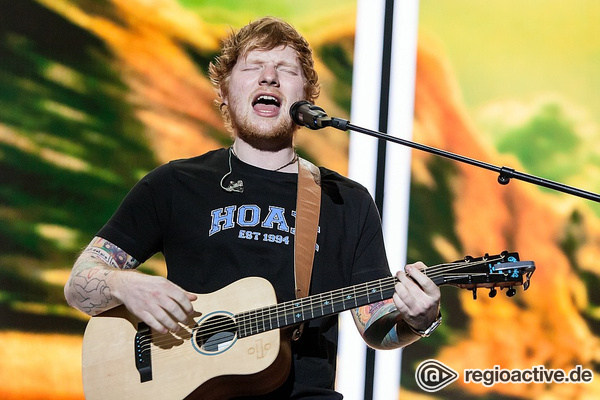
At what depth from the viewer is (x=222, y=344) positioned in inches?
76.1

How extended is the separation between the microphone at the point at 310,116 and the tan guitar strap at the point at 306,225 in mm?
359

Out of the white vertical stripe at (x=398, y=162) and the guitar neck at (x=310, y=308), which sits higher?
Result: the white vertical stripe at (x=398, y=162)

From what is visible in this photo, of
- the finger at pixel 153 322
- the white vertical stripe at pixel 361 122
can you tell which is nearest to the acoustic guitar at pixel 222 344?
the finger at pixel 153 322

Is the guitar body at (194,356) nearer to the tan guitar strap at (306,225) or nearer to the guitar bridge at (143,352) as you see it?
the guitar bridge at (143,352)

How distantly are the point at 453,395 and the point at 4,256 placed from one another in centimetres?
220

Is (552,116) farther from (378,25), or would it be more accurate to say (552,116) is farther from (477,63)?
(378,25)

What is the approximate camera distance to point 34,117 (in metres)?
3.09

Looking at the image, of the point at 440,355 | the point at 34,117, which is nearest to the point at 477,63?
the point at 440,355

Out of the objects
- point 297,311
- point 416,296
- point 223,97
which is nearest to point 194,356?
point 297,311

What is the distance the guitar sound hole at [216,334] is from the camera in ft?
6.35

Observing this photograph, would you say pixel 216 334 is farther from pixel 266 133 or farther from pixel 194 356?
pixel 266 133

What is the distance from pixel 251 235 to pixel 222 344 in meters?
0.36

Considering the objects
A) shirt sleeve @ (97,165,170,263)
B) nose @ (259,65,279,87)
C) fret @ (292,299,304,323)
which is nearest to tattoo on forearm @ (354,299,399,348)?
fret @ (292,299,304,323)

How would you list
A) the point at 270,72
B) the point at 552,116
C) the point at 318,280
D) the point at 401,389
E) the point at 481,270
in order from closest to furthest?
the point at 481,270 → the point at 318,280 → the point at 270,72 → the point at 401,389 → the point at 552,116
